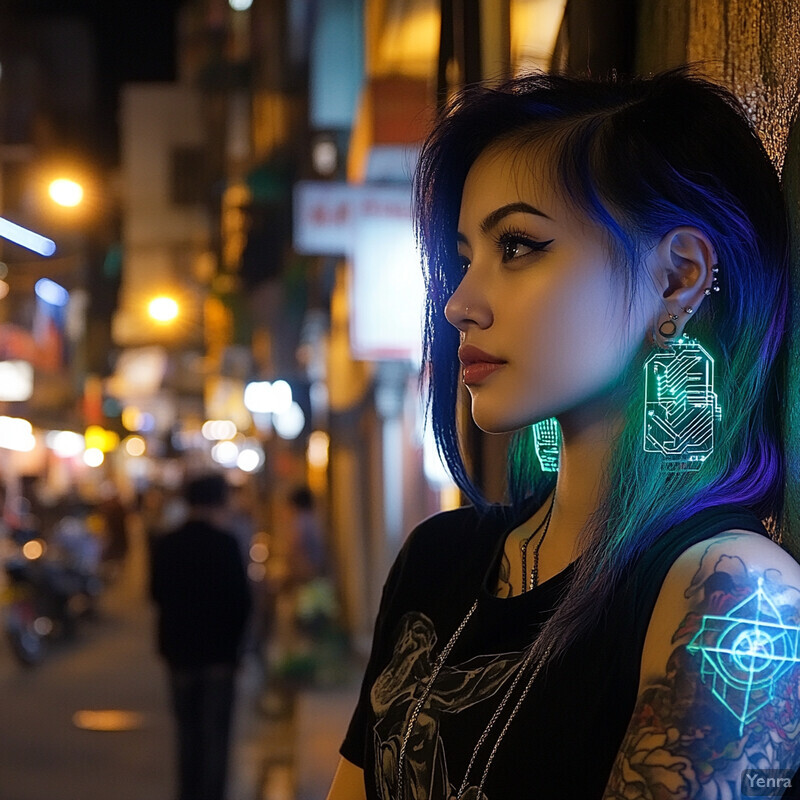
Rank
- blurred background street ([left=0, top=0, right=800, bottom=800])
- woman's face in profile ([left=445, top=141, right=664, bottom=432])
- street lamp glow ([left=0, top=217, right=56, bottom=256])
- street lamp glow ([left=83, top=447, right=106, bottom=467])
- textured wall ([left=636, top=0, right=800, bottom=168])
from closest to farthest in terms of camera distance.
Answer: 1. woman's face in profile ([left=445, top=141, right=664, bottom=432])
2. textured wall ([left=636, top=0, right=800, bottom=168])
3. blurred background street ([left=0, top=0, right=800, bottom=800])
4. street lamp glow ([left=0, top=217, right=56, bottom=256])
5. street lamp glow ([left=83, top=447, right=106, bottom=467])

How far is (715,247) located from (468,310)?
349 mm

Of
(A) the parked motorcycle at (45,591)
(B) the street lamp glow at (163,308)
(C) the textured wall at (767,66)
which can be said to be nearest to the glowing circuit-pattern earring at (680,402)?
(C) the textured wall at (767,66)

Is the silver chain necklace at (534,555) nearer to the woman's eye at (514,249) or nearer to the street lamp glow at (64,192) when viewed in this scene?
the woman's eye at (514,249)

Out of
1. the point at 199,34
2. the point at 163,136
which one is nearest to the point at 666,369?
the point at 163,136

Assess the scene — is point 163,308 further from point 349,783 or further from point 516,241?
point 516,241

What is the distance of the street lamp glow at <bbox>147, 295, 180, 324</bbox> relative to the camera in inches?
761

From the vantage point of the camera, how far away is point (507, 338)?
146 centimetres

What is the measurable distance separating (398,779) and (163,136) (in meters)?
34.2

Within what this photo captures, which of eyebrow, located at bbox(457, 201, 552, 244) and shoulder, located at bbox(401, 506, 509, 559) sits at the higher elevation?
eyebrow, located at bbox(457, 201, 552, 244)

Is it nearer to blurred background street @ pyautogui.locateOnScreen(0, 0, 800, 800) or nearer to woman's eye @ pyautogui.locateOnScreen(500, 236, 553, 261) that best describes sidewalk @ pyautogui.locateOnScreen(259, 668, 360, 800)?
blurred background street @ pyautogui.locateOnScreen(0, 0, 800, 800)

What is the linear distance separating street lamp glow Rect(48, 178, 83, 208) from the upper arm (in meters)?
11.0

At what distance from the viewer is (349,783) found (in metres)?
1.77

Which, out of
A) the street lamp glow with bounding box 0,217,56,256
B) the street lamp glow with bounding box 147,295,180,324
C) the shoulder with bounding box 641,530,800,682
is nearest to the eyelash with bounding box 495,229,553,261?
the shoulder with bounding box 641,530,800,682

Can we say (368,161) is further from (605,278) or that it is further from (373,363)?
(605,278)
